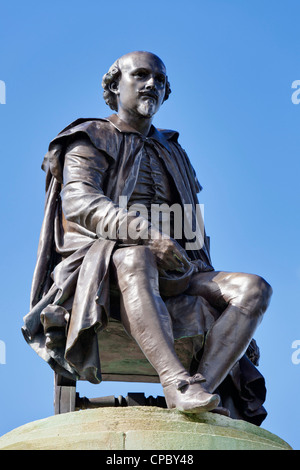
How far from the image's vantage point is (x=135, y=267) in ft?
29.6

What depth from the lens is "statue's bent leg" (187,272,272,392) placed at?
29.9 ft

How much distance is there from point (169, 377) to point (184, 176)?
115 inches

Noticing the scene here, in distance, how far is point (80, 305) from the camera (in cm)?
912

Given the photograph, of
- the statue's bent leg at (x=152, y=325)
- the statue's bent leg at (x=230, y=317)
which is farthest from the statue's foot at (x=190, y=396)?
the statue's bent leg at (x=230, y=317)

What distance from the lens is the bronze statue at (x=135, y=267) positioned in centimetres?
897

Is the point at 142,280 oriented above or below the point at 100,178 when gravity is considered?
below

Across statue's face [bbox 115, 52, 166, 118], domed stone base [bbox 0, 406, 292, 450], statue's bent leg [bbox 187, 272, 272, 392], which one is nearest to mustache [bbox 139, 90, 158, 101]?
statue's face [bbox 115, 52, 166, 118]

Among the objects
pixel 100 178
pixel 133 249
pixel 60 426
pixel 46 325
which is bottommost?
pixel 60 426

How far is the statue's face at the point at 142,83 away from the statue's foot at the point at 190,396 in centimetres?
319

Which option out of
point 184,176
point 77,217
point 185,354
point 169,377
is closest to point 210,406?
point 169,377

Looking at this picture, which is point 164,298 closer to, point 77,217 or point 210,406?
point 77,217

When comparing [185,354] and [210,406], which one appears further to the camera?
[185,354]

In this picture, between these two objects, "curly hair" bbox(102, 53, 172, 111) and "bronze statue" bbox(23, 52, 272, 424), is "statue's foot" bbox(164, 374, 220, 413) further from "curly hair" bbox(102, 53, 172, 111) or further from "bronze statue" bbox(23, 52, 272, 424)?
"curly hair" bbox(102, 53, 172, 111)

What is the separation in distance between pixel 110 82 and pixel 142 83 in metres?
0.53
